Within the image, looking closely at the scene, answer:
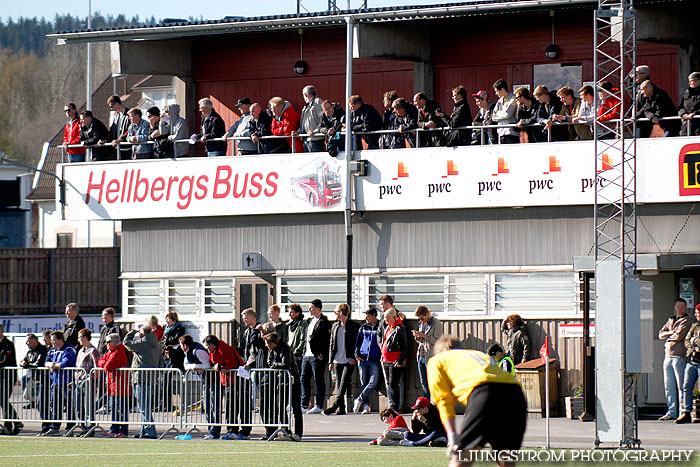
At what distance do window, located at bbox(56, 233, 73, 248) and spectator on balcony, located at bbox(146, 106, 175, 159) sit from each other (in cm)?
4294

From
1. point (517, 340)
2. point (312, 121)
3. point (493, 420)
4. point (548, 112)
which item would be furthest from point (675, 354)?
point (493, 420)

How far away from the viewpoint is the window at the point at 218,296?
2617 cm

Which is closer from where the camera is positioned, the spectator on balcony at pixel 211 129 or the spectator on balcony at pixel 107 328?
the spectator on balcony at pixel 107 328

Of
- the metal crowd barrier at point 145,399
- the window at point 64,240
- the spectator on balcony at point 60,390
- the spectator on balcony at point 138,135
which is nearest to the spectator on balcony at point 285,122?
the spectator on balcony at point 138,135

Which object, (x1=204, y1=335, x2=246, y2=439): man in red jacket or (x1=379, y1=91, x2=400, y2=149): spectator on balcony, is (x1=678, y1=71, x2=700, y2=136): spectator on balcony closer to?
(x1=379, y1=91, x2=400, y2=149): spectator on balcony

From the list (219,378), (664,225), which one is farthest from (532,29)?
(219,378)

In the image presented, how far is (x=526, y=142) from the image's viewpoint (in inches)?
909

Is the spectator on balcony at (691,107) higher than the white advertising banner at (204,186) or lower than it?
higher

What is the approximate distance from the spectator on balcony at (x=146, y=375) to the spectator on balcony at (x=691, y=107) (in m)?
9.15

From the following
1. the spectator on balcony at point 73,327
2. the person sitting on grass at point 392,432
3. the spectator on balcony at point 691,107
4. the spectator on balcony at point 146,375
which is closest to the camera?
the person sitting on grass at point 392,432

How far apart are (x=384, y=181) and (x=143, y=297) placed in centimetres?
606

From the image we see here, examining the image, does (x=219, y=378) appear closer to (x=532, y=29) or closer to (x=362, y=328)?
(x=362, y=328)

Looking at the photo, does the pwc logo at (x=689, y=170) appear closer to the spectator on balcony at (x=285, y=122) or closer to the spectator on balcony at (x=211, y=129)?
the spectator on balcony at (x=285, y=122)

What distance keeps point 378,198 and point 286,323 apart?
2.87 m
